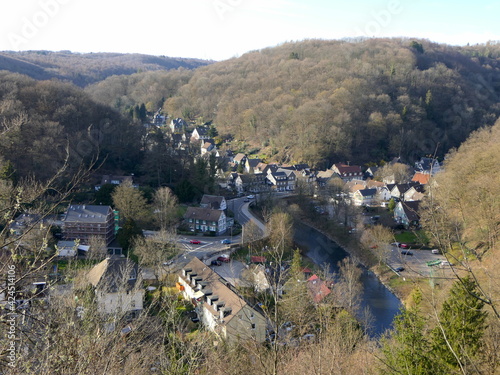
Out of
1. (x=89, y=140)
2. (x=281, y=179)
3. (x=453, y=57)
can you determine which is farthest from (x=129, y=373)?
(x=453, y=57)

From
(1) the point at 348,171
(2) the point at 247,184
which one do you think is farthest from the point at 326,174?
(2) the point at 247,184

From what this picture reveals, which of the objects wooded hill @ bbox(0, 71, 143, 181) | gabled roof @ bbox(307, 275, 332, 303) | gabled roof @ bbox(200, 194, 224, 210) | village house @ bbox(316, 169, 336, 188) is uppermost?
wooded hill @ bbox(0, 71, 143, 181)

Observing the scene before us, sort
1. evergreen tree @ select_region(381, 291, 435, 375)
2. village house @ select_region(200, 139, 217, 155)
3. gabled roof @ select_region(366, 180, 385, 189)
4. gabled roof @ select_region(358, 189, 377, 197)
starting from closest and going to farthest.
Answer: evergreen tree @ select_region(381, 291, 435, 375) → gabled roof @ select_region(358, 189, 377, 197) → gabled roof @ select_region(366, 180, 385, 189) → village house @ select_region(200, 139, 217, 155)

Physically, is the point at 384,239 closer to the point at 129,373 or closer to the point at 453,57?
the point at 129,373

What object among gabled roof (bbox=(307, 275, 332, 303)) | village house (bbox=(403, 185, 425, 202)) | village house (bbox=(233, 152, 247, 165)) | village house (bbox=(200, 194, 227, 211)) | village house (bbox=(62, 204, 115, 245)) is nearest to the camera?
gabled roof (bbox=(307, 275, 332, 303))

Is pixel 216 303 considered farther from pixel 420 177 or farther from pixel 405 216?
pixel 420 177

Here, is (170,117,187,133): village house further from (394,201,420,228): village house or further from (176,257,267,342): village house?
(176,257,267,342): village house

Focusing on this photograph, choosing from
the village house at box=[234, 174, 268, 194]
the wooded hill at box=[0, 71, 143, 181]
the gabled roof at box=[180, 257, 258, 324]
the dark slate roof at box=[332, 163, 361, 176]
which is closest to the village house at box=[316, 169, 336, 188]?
the dark slate roof at box=[332, 163, 361, 176]
